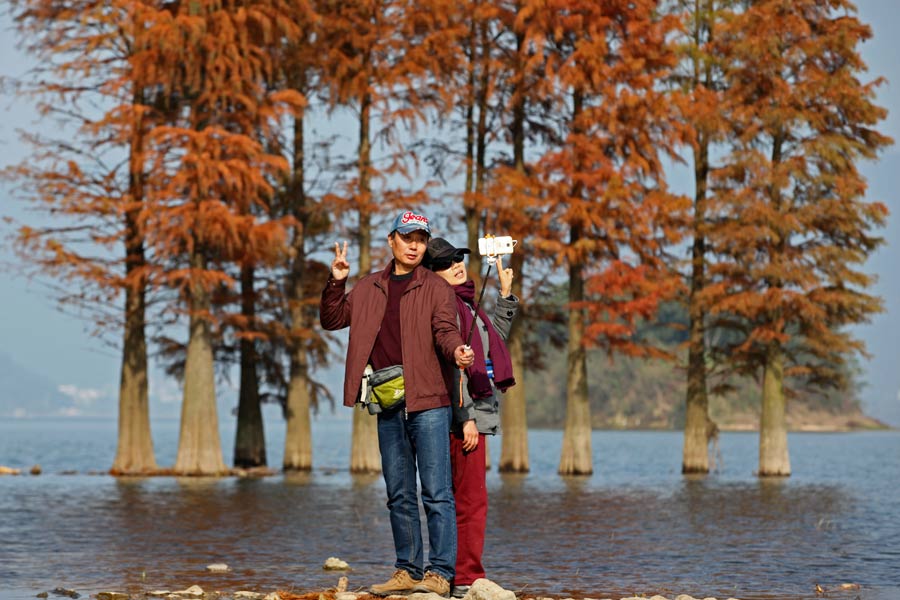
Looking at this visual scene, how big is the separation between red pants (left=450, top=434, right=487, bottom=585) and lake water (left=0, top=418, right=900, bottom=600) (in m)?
1.53

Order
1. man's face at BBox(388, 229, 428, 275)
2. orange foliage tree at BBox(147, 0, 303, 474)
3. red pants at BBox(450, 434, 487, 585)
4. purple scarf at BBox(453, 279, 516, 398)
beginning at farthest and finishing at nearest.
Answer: orange foliage tree at BBox(147, 0, 303, 474)
red pants at BBox(450, 434, 487, 585)
purple scarf at BBox(453, 279, 516, 398)
man's face at BBox(388, 229, 428, 275)

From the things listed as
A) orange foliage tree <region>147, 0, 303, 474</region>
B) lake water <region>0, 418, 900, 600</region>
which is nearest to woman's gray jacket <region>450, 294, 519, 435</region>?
lake water <region>0, 418, 900, 600</region>

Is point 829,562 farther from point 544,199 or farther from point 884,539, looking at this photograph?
point 544,199

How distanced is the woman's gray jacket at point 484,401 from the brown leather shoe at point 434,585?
1.05m

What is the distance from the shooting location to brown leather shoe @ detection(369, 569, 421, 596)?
10.4 meters

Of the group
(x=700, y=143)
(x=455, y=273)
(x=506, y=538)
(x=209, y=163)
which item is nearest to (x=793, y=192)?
(x=700, y=143)

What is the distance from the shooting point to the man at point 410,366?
10117mm

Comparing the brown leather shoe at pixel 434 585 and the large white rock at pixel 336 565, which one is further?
the large white rock at pixel 336 565

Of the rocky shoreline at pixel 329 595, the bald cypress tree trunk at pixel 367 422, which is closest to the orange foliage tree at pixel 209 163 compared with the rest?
the bald cypress tree trunk at pixel 367 422

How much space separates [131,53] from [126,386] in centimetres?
783

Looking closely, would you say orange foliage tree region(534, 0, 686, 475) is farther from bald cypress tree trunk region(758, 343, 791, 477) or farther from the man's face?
the man's face

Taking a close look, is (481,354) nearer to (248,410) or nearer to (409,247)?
(409,247)

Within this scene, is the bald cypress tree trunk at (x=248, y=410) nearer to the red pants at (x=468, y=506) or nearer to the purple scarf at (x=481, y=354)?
the purple scarf at (x=481, y=354)

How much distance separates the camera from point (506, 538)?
1811cm
